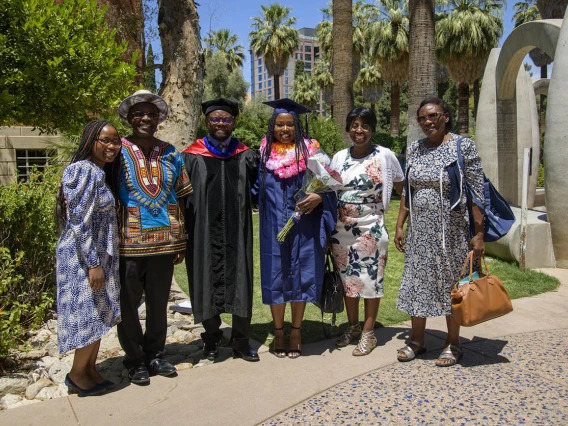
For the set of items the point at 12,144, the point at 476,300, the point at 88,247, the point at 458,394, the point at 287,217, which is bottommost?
the point at 458,394


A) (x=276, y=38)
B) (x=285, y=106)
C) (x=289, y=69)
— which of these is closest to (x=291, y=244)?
(x=285, y=106)

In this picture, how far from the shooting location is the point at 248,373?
3.86 meters

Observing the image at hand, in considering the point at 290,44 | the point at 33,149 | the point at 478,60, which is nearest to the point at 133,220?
the point at 33,149

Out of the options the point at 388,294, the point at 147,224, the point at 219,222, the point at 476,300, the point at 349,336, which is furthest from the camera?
the point at 388,294

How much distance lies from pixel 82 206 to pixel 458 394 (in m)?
2.61

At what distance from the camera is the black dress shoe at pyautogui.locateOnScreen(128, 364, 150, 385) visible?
11.9 ft

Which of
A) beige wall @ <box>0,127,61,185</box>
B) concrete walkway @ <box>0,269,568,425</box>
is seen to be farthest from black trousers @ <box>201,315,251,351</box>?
beige wall @ <box>0,127,61,185</box>

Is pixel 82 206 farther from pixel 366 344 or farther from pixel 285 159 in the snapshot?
pixel 366 344

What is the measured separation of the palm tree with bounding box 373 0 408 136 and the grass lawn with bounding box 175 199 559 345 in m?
19.6

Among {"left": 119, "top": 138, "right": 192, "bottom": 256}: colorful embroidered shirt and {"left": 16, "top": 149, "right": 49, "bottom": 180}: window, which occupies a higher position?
{"left": 16, "top": 149, "right": 49, "bottom": 180}: window

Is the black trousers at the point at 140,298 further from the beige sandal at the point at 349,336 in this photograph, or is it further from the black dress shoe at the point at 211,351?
the beige sandal at the point at 349,336

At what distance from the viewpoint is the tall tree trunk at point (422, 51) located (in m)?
11.2

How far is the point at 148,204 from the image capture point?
3.56 meters

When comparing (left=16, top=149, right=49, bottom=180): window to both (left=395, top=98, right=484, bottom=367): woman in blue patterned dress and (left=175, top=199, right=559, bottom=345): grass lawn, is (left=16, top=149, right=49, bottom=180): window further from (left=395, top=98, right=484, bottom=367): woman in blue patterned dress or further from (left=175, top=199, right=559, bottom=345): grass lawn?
(left=395, top=98, right=484, bottom=367): woman in blue patterned dress
